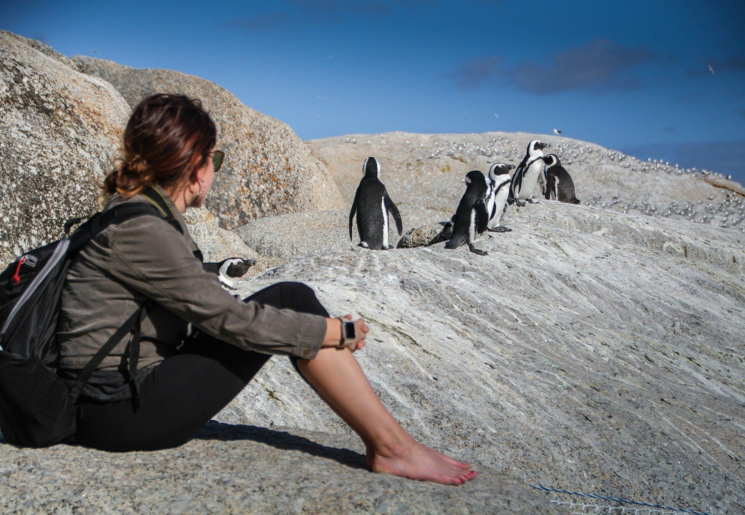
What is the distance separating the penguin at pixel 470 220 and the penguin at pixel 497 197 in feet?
0.68

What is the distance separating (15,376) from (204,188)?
768 millimetres

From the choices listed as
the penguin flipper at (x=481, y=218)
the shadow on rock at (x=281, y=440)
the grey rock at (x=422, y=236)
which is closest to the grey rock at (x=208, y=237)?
the grey rock at (x=422, y=236)

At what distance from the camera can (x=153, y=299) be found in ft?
5.62

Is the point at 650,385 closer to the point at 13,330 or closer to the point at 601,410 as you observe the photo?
the point at 601,410

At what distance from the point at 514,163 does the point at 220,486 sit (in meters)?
14.1

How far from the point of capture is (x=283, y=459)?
199cm

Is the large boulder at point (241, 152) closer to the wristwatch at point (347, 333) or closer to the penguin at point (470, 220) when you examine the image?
the penguin at point (470, 220)

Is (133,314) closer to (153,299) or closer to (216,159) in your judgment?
(153,299)

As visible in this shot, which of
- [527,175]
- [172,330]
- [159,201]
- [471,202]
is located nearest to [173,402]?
[172,330]

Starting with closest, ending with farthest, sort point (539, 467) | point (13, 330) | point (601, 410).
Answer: point (13, 330) → point (539, 467) → point (601, 410)

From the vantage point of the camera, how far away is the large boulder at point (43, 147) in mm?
4793

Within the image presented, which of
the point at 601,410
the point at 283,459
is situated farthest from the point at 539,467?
the point at 283,459

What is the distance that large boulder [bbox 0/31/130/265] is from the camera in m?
4.79

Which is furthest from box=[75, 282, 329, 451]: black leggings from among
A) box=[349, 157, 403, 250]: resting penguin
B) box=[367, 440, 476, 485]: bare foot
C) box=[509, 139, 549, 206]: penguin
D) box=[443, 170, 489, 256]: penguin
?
box=[509, 139, 549, 206]: penguin
